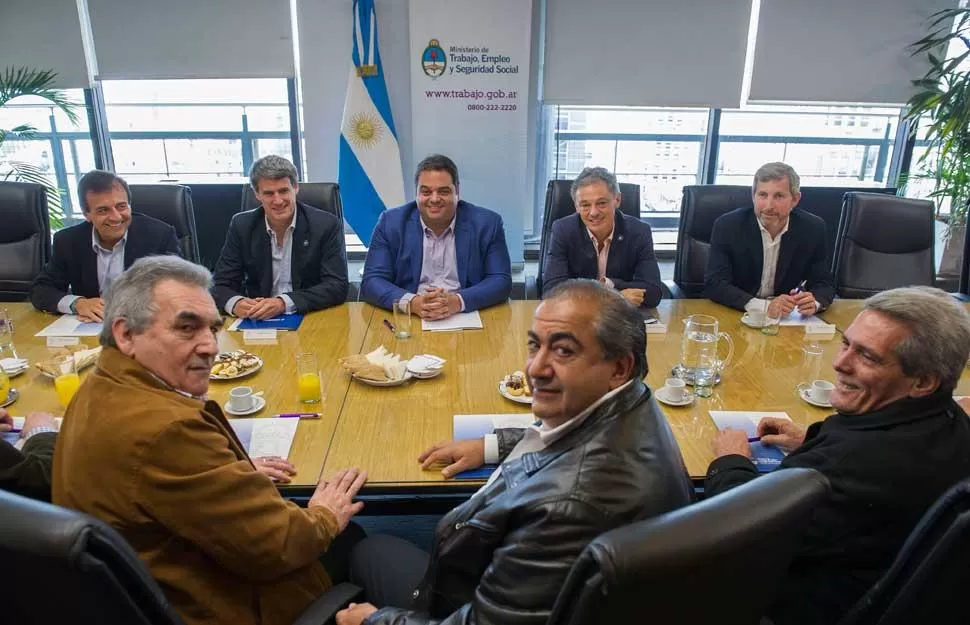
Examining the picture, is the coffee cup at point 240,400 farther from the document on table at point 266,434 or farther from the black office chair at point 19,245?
the black office chair at point 19,245

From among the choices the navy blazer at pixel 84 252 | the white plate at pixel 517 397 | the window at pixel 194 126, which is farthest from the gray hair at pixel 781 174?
the window at pixel 194 126

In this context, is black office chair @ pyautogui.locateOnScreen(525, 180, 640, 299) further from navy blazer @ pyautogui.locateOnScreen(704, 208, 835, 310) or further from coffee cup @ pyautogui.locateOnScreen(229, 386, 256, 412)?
coffee cup @ pyautogui.locateOnScreen(229, 386, 256, 412)

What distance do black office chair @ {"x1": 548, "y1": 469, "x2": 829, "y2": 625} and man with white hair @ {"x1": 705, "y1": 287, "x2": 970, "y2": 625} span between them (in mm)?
320

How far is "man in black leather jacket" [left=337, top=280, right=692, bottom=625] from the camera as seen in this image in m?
0.96

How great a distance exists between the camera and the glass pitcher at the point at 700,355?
1.93 meters

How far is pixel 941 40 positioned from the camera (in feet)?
13.5

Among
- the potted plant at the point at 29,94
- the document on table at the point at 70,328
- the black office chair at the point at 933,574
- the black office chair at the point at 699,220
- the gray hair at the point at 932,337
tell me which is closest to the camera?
the black office chair at the point at 933,574

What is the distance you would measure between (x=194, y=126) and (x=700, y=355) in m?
4.08

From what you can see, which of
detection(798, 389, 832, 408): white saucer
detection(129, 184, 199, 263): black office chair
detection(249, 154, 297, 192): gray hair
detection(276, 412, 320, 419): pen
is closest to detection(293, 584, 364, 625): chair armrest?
detection(276, 412, 320, 419): pen

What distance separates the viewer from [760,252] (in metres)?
2.84

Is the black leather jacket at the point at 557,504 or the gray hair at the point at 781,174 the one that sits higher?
the gray hair at the point at 781,174

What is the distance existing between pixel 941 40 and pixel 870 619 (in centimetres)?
444

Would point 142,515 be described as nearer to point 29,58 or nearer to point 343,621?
point 343,621

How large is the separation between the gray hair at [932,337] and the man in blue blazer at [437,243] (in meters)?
1.68
